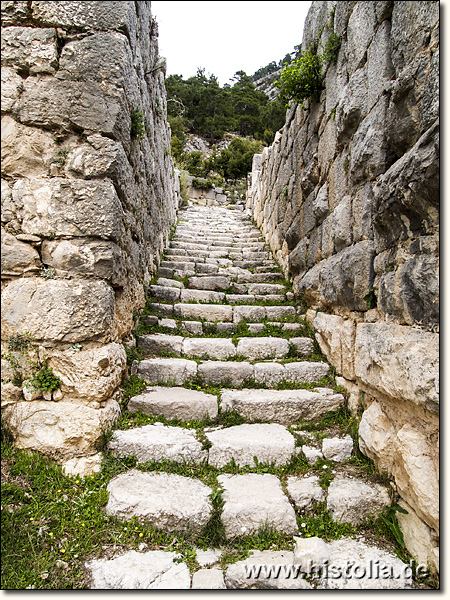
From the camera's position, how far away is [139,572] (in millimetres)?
1768

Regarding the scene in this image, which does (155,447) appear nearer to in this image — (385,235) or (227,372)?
(227,372)

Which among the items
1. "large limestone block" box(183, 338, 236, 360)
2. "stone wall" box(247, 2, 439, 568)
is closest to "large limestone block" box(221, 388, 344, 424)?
"stone wall" box(247, 2, 439, 568)

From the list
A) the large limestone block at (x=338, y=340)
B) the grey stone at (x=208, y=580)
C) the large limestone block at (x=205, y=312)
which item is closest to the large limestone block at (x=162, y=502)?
the grey stone at (x=208, y=580)

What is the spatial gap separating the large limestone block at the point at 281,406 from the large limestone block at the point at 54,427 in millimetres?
1065

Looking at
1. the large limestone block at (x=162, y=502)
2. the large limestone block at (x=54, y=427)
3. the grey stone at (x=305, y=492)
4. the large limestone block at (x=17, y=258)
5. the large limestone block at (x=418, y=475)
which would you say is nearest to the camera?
the large limestone block at (x=418, y=475)

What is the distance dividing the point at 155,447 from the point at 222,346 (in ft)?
4.57

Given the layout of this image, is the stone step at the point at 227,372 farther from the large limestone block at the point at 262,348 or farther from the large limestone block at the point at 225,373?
the large limestone block at the point at 262,348

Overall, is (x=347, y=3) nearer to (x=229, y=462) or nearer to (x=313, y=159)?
(x=313, y=159)

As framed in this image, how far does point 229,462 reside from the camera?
2443 mm

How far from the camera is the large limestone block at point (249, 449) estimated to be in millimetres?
2451

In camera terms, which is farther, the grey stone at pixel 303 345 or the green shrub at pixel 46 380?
the grey stone at pixel 303 345

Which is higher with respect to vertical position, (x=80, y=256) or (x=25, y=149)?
(x=25, y=149)

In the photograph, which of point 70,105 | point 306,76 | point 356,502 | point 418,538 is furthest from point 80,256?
point 306,76

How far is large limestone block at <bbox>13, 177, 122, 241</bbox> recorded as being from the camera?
245cm
